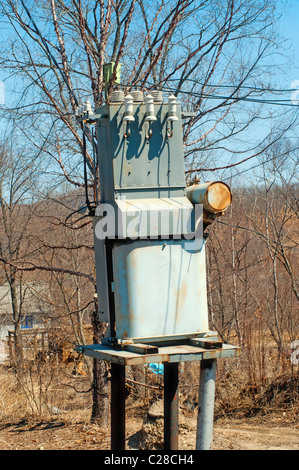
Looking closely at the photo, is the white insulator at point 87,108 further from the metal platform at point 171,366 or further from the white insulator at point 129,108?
the metal platform at point 171,366

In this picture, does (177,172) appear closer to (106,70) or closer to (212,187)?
A: (212,187)

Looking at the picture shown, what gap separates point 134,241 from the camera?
4375 mm

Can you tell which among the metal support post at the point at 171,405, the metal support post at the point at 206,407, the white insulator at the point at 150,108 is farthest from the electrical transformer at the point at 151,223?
the metal support post at the point at 171,405

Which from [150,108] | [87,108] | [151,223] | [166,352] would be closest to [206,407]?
[166,352]

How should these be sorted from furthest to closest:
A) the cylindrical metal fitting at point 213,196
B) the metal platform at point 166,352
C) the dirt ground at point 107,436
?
1. the dirt ground at point 107,436
2. the cylindrical metal fitting at point 213,196
3. the metal platform at point 166,352

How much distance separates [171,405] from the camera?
466cm

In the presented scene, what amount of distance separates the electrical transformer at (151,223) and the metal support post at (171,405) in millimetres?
425

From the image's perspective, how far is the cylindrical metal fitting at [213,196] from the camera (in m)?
4.42

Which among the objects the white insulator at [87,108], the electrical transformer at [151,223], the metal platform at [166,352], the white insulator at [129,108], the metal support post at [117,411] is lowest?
the metal support post at [117,411]

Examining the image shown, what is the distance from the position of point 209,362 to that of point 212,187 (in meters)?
1.44

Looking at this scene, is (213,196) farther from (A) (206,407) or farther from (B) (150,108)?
(A) (206,407)

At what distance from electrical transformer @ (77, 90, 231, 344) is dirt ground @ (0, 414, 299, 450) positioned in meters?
3.47

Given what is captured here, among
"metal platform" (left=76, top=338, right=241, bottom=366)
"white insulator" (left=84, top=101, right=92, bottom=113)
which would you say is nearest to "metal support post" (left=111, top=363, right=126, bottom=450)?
"metal platform" (left=76, top=338, right=241, bottom=366)

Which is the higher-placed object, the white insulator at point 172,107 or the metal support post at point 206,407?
the white insulator at point 172,107
